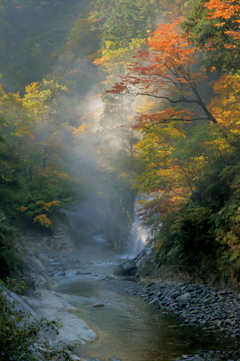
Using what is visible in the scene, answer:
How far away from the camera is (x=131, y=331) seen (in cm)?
743

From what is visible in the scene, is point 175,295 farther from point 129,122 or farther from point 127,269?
point 129,122

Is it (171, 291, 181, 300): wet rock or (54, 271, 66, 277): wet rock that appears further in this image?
(54, 271, 66, 277): wet rock

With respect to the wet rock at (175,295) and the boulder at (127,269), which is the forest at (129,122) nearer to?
the wet rock at (175,295)

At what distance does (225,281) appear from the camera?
29.0 ft

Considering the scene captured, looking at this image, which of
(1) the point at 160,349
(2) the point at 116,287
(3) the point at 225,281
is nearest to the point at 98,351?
(1) the point at 160,349

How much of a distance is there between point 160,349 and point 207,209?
4.95 metres

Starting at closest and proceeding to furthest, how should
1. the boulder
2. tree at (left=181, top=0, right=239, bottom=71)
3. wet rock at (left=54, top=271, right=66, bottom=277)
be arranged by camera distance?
tree at (left=181, top=0, right=239, bottom=71) < the boulder < wet rock at (left=54, top=271, right=66, bottom=277)

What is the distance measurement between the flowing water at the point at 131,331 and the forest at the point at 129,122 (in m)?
2.00

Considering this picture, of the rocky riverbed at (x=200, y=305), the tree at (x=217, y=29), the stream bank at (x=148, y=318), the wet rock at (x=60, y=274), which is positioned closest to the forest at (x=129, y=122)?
the tree at (x=217, y=29)

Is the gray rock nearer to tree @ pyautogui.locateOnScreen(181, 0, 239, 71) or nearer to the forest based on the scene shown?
the forest

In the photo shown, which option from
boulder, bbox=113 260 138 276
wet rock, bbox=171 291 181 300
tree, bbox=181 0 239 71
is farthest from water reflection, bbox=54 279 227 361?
tree, bbox=181 0 239 71

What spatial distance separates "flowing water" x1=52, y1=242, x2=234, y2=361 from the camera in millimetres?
6082

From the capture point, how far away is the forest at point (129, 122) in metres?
10.5

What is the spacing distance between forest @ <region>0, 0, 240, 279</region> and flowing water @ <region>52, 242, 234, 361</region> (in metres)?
2.00
